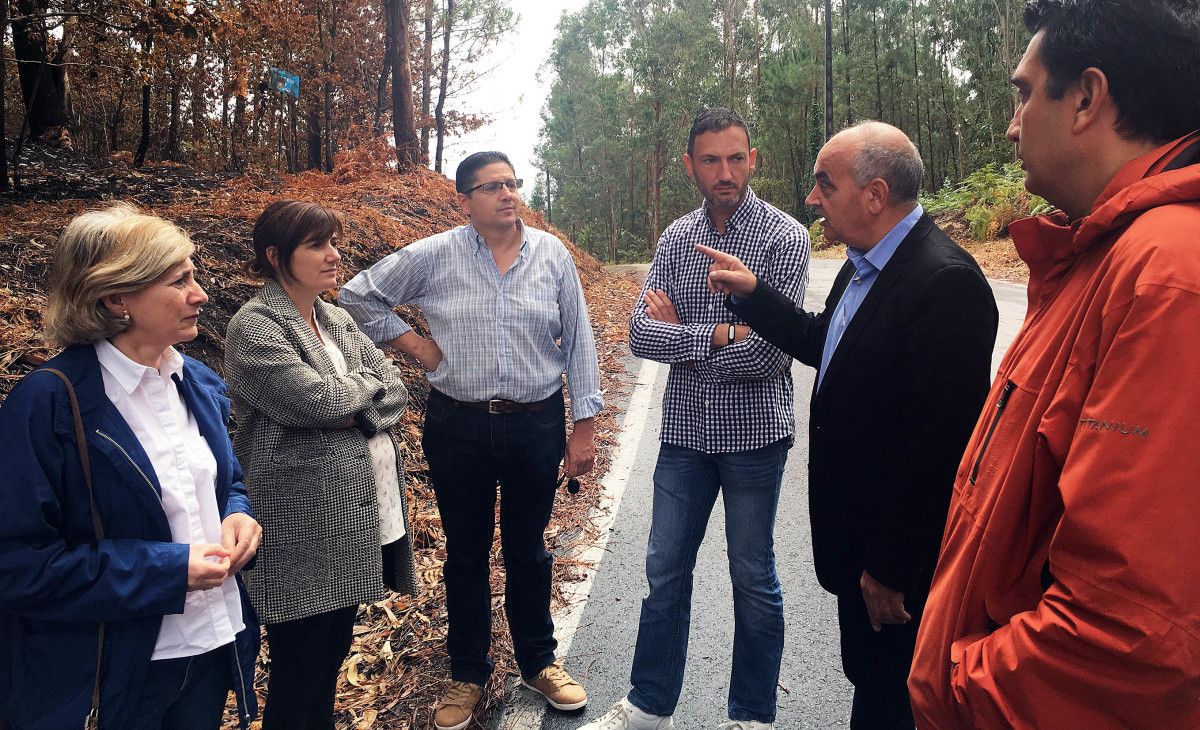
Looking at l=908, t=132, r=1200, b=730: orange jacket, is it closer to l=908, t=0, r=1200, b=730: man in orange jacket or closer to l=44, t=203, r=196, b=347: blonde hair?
l=908, t=0, r=1200, b=730: man in orange jacket

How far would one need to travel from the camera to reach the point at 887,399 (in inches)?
97.3

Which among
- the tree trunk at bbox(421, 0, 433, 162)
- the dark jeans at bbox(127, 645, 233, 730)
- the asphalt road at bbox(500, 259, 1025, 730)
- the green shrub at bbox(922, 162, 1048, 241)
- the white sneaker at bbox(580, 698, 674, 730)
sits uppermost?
the tree trunk at bbox(421, 0, 433, 162)

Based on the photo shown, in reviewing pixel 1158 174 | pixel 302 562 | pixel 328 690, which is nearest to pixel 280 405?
pixel 302 562

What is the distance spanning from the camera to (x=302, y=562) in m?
2.87

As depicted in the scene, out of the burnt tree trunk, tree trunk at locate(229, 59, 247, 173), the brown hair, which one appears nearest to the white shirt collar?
the brown hair

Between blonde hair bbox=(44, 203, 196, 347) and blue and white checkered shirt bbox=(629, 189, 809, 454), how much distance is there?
6.32 ft

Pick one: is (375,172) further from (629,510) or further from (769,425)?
(769,425)

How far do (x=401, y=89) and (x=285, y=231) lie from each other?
12.7 metres

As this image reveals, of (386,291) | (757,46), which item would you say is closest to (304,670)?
(386,291)

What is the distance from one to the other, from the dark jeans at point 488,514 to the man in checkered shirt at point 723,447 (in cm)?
57

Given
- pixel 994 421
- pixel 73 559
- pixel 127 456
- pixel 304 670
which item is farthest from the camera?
pixel 304 670

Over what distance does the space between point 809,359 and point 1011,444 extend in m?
1.71

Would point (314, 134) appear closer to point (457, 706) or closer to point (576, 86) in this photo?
point (457, 706)

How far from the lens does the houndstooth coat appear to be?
2.82 meters
